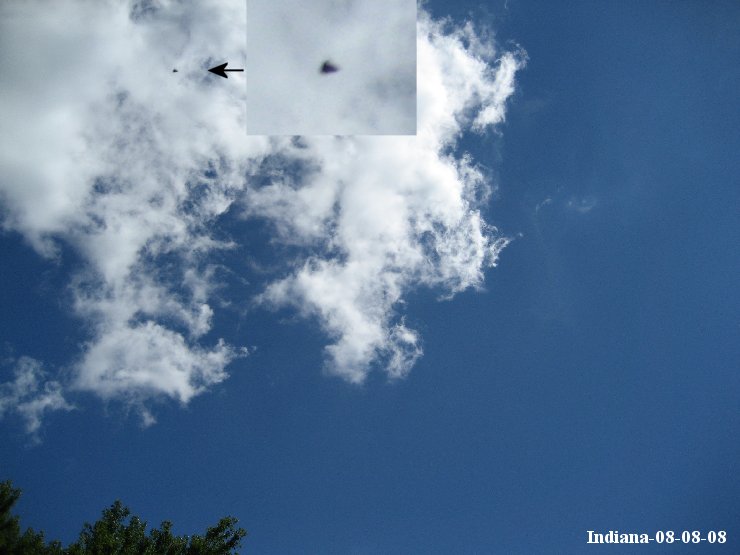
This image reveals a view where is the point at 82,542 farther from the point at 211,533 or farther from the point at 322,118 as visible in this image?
the point at 322,118

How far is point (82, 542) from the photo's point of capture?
18859 mm

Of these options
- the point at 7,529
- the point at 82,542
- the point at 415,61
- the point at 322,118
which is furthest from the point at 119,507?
the point at 415,61

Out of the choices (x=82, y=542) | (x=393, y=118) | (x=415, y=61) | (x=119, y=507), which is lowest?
(x=82, y=542)

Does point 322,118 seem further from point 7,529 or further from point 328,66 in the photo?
point 7,529

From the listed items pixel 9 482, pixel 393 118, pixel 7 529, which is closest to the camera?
pixel 393 118

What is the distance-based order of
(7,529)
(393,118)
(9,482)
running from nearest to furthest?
(393,118) → (7,529) → (9,482)

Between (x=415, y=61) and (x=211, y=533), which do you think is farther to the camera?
(x=211, y=533)

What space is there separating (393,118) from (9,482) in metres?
22.6

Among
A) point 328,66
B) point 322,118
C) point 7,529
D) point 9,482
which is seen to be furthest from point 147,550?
point 328,66

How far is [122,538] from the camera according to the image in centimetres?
1941

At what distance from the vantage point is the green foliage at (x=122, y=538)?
18.0 metres

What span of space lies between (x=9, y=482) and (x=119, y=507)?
4666 mm

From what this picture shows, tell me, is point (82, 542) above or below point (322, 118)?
below

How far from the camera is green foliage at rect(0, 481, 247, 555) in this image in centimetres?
1803
